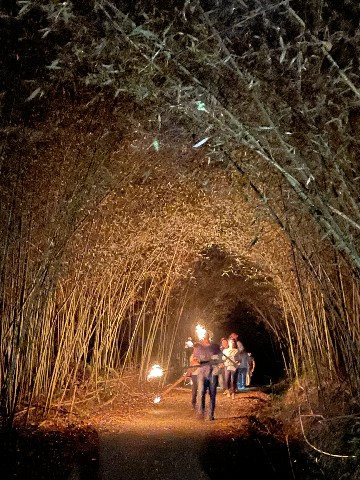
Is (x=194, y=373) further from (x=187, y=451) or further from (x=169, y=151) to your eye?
(x=169, y=151)

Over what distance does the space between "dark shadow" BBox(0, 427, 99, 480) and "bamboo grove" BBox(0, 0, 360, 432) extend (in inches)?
10.0

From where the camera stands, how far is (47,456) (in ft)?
12.7

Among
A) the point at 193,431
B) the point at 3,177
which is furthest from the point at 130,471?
the point at 3,177

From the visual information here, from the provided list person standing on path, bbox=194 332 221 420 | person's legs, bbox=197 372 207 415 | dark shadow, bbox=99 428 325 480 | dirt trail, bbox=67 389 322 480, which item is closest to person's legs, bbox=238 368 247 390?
dirt trail, bbox=67 389 322 480

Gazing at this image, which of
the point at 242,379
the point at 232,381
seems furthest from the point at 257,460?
the point at 242,379

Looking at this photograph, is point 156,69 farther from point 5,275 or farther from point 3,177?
point 5,275

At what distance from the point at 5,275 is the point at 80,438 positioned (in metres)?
1.85

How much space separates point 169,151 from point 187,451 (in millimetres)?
2873

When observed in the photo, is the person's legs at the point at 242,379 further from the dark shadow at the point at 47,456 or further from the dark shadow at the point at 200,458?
the dark shadow at the point at 47,456

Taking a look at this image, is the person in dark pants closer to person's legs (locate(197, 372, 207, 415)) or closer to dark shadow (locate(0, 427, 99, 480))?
person's legs (locate(197, 372, 207, 415))

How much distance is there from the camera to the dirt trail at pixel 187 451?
3.74 metres

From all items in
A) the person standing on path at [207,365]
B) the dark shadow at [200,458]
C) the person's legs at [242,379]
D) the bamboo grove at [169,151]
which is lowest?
the dark shadow at [200,458]

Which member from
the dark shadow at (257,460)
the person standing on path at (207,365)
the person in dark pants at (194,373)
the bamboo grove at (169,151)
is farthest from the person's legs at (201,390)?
the bamboo grove at (169,151)

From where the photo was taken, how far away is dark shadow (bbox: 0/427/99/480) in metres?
3.50
